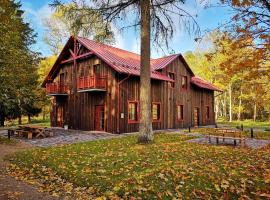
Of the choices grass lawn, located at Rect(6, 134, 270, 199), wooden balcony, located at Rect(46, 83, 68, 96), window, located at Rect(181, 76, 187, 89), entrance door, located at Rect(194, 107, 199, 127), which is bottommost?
grass lawn, located at Rect(6, 134, 270, 199)

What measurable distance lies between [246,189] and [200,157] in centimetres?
292

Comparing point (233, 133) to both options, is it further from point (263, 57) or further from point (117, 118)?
point (117, 118)

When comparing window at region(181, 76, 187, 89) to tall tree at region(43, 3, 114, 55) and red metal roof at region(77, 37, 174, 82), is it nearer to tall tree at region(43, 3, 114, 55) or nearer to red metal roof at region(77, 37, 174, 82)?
red metal roof at region(77, 37, 174, 82)

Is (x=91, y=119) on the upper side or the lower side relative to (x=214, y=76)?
lower

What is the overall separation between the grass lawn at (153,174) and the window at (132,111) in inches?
416

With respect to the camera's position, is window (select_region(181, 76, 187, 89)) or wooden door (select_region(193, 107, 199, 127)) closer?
window (select_region(181, 76, 187, 89))

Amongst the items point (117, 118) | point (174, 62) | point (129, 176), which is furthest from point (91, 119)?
point (129, 176)

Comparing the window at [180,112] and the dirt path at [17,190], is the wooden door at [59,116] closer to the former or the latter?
the window at [180,112]

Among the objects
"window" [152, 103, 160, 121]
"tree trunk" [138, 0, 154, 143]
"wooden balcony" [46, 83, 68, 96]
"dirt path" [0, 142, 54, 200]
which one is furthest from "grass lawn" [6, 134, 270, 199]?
"wooden balcony" [46, 83, 68, 96]

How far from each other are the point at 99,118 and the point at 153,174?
14.6 meters

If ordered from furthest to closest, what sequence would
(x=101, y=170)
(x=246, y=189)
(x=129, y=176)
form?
(x=101, y=170) < (x=129, y=176) < (x=246, y=189)

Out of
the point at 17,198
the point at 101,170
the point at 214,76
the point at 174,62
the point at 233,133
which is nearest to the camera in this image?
the point at 17,198

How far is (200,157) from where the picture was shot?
30.2 feet

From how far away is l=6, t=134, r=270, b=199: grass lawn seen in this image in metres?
6.02
